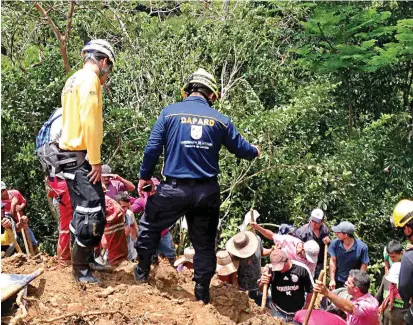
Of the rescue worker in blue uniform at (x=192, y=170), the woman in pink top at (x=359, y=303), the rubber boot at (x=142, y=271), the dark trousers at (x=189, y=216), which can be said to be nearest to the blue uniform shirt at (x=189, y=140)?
the rescue worker in blue uniform at (x=192, y=170)

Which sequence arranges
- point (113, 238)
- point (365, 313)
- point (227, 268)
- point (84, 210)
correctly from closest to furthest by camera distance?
1. point (84, 210)
2. point (365, 313)
3. point (113, 238)
4. point (227, 268)

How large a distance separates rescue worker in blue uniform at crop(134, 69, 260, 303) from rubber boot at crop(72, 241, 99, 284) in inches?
17.3

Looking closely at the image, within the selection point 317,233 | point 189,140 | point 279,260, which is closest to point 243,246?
point 279,260

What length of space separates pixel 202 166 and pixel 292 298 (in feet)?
7.71

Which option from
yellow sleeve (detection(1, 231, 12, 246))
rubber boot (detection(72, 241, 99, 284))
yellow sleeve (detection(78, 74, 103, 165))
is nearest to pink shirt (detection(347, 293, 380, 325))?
rubber boot (detection(72, 241, 99, 284))

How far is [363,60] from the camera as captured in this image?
12727mm

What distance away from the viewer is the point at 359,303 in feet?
18.0

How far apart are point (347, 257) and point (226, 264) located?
81.7 inches

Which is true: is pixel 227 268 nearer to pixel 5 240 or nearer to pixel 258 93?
pixel 5 240

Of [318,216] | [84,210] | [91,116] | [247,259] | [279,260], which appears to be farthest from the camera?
[318,216]

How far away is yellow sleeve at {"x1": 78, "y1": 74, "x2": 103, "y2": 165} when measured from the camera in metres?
4.38

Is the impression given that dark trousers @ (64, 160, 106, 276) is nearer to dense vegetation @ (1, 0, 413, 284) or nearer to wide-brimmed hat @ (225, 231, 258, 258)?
wide-brimmed hat @ (225, 231, 258, 258)

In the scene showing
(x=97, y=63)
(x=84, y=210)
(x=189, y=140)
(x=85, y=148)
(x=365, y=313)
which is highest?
(x=97, y=63)

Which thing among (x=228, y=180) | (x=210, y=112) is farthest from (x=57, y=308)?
(x=228, y=180)
